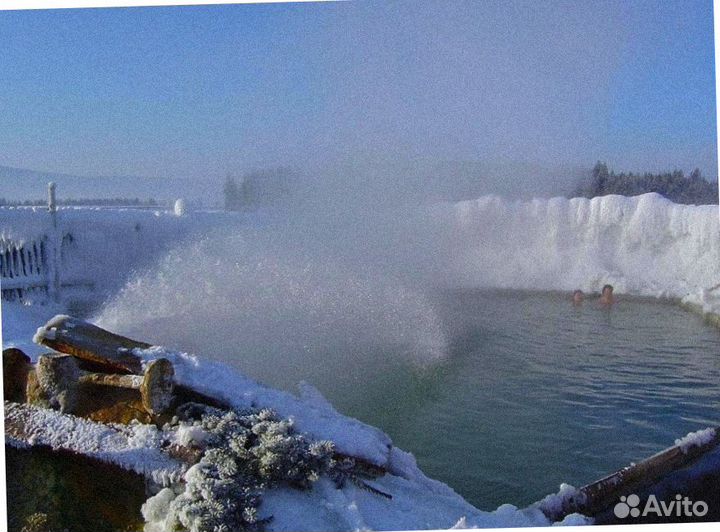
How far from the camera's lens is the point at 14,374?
430 centimetres

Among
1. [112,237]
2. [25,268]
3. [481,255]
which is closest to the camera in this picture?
[25,268]

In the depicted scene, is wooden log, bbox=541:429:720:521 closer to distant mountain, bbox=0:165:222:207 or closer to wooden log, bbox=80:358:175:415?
wooden log, bbox=80:358:175:415

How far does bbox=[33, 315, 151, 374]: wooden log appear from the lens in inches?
165

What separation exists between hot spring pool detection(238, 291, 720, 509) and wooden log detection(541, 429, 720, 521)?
0.07m

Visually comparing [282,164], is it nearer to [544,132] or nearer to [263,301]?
[263,301]

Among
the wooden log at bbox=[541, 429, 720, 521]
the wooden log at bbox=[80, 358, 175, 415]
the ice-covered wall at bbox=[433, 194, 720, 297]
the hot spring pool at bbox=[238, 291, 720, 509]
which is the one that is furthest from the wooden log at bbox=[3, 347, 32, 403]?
the wooden log at bbox=[541, 429, 720, 521]

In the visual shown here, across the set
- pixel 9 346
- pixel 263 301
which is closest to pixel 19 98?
pixel 9 346

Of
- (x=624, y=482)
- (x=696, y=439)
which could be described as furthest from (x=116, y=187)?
(x=696, y=439)

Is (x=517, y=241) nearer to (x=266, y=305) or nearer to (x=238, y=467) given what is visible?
(x=266, y=305)

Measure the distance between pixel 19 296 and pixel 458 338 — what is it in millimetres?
3209

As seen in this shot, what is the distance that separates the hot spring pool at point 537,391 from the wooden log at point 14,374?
1645mm

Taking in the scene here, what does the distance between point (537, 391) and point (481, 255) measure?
1.07 meters

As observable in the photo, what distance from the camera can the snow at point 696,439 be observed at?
443cm

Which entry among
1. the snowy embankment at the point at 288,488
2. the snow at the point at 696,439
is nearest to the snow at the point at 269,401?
the snowy embankment at the point at 288,488
